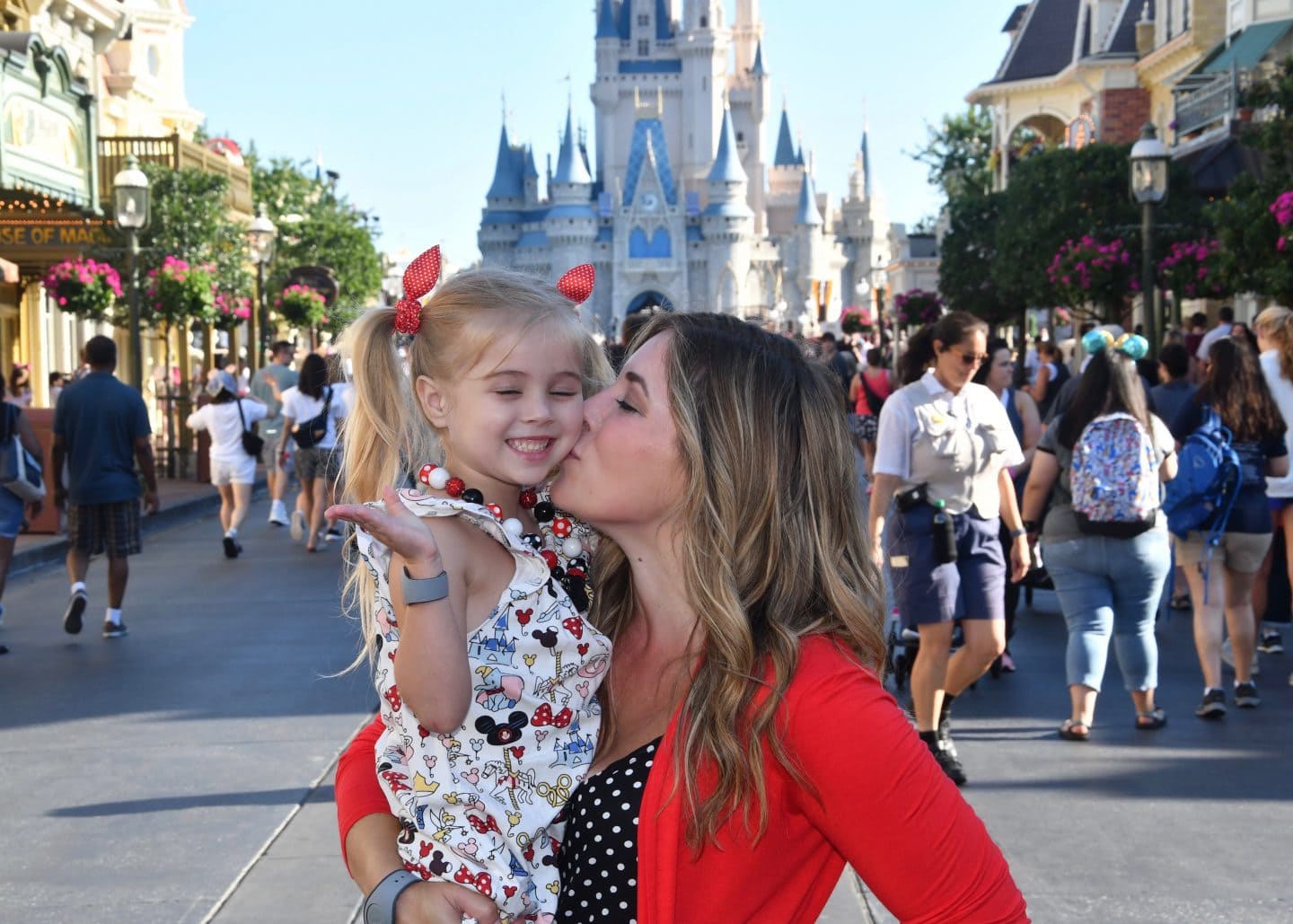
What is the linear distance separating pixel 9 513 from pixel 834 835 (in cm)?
912

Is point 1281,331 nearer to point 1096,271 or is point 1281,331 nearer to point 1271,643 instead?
point 1271,643

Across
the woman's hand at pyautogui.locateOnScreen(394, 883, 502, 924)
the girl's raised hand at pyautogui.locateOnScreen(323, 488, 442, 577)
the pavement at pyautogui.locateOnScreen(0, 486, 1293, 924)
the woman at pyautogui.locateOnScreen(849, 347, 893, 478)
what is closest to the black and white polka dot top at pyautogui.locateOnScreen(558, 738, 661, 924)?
the woman's hand at pyautogui.locateOnScreen(394, 883, 502, 924)

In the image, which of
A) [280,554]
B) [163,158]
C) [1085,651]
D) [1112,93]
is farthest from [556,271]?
[1085,651]

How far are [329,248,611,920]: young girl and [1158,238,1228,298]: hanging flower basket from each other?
21.5 m

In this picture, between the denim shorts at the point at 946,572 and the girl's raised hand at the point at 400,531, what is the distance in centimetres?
432

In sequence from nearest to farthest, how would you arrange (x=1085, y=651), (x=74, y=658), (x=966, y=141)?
(x=1085, y=651) → (x=74, y=658) → (x=966, y=141)

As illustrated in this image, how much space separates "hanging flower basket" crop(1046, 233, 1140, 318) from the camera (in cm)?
2606

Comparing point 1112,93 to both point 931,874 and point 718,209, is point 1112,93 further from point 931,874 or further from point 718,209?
point 718,209

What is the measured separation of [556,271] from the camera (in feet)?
422

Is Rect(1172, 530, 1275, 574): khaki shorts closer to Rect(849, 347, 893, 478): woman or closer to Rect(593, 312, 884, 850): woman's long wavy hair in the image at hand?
Rect(849, 347, 893, 478): woman

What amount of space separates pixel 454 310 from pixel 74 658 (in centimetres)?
745

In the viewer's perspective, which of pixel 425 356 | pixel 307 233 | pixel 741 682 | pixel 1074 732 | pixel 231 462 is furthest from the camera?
pixel 307 233

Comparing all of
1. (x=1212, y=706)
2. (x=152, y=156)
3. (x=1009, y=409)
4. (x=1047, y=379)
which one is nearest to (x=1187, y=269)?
(x=1047, y=379)

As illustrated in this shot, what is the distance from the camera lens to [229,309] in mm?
27828
